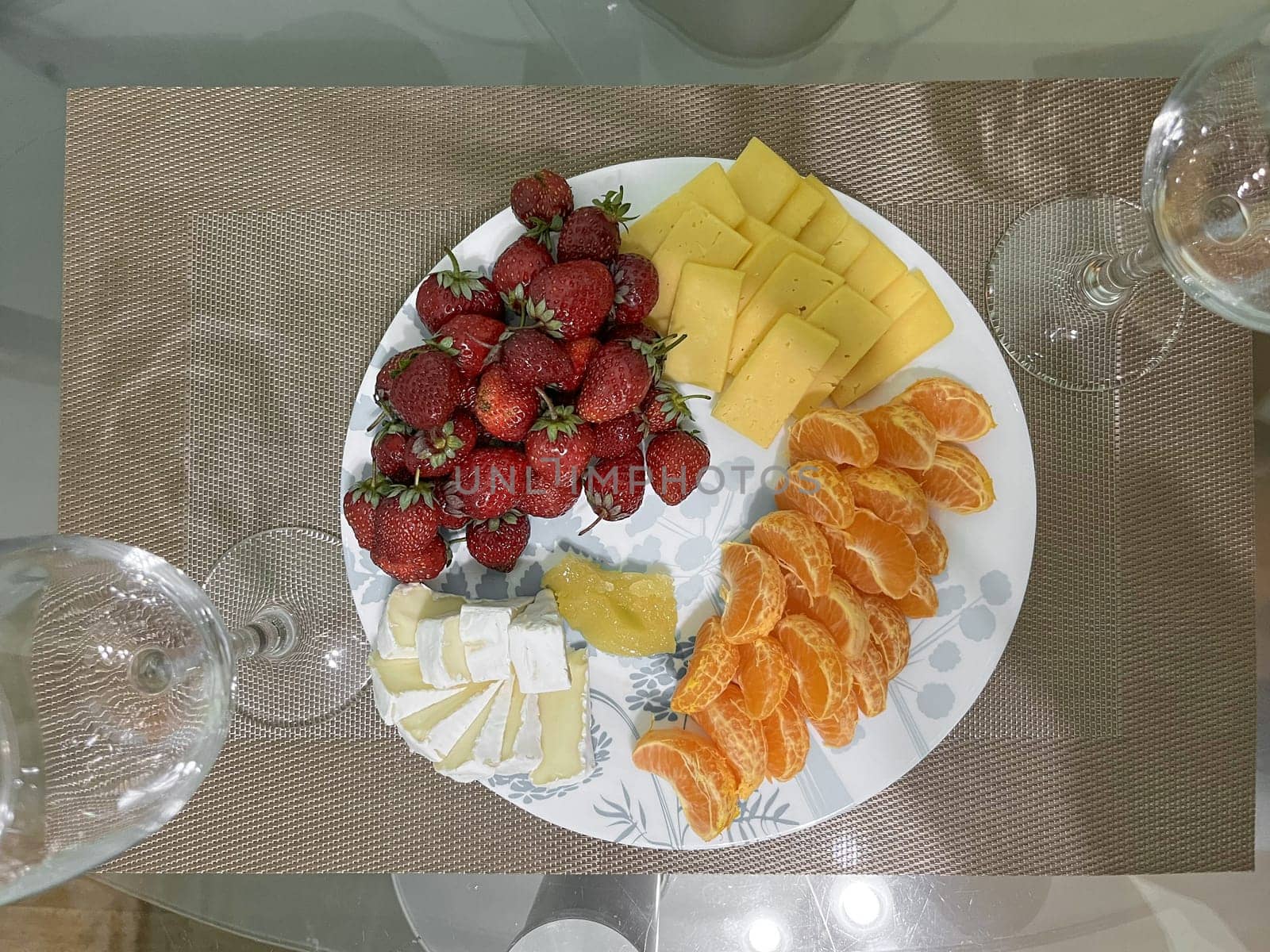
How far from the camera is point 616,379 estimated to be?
0.93 meters

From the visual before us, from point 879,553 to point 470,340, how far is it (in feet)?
1.70

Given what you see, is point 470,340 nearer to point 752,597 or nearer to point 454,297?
point 454,297

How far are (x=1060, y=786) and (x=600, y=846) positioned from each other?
0.60 meters

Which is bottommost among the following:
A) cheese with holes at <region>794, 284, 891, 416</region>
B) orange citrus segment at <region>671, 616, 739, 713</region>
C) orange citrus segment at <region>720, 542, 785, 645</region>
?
orange citrus segment at <region>671, 616, 739, 713</region>

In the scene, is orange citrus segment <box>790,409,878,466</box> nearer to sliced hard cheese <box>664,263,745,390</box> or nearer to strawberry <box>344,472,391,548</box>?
sliced hard cheese <box>664,263,745,390</box>

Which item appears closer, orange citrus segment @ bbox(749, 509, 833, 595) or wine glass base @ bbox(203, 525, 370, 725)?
orange citrus segment @ bbox(749, 509, 833, 595)

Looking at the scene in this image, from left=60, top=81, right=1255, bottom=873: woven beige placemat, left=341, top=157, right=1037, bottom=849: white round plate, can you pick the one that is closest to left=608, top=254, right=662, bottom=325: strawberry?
left=341, top=157, right=1037, bottom=849: white round plate

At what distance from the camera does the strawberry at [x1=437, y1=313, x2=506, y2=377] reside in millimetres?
949

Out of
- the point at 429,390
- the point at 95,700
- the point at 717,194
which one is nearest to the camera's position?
the point at 95,700

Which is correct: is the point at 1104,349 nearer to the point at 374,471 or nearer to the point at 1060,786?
the point at 1060,786

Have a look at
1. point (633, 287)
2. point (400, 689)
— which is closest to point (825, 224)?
point (633, 287)

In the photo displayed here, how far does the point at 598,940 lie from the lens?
1.16 metres

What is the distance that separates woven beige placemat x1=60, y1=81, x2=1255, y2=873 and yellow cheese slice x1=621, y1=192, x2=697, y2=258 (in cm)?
13

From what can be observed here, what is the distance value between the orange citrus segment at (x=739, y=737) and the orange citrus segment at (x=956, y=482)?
336 mm
